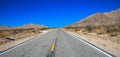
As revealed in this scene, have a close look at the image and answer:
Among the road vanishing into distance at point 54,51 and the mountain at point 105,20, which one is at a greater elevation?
the mountain at point 105,20

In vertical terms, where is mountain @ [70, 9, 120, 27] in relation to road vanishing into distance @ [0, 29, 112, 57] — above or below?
above

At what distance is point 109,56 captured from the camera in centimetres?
657

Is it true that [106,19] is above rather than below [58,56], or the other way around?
above

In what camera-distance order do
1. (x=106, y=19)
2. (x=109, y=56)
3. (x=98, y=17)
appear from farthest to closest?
(x=98, y=17) < (x=106, y=19) < (x=109, y=56)

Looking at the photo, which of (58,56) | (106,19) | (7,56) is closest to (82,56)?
(58,56)

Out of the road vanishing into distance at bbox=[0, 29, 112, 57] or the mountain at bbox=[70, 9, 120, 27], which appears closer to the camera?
the road vanishing into distance at bbox=[0, 29, 112, 57]

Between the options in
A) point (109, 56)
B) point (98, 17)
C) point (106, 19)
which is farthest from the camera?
point (98, 17)

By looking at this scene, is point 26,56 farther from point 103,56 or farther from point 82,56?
point 103,56

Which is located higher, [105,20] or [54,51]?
→ [105,20]

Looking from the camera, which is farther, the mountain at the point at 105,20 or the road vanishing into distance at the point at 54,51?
the mountain at the point at 105,20

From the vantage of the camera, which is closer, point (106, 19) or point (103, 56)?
point (103, 56)

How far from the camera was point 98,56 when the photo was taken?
21.7ft

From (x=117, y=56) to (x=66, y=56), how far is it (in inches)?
113

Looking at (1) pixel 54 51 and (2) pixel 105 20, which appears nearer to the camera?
(1) pixel 54 51
